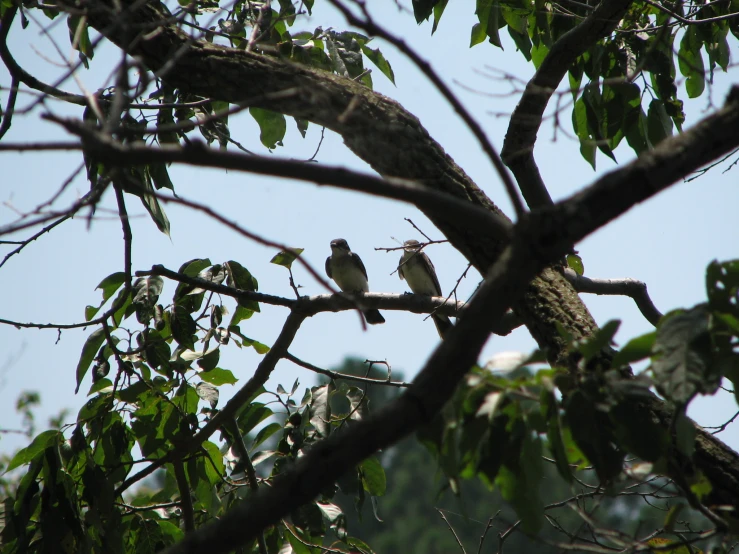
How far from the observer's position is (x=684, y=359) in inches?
61.6

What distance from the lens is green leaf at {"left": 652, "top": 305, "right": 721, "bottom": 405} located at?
1.55m

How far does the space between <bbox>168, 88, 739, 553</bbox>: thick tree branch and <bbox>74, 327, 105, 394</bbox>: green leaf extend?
2.14 m

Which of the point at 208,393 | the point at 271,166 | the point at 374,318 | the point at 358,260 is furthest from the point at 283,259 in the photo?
the point at 358,260

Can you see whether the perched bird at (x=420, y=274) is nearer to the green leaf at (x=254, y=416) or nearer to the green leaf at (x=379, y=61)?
the green leaf at (x=379, y=61)

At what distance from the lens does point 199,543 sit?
1.61m

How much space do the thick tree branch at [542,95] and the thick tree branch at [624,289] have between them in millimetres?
523

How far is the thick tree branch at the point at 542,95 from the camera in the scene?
3.42m

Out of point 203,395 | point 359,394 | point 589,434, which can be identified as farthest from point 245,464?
point 589,434

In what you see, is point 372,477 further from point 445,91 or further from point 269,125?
point 445,91

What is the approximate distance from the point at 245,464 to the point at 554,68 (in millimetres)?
2661

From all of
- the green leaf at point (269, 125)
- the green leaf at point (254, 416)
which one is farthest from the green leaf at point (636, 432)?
the green leaf at point (269, 125)

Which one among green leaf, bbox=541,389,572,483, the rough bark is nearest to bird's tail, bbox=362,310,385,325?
the rough bark

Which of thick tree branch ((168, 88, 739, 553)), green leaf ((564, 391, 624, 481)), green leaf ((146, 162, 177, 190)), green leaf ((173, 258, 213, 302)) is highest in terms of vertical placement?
green leaf ((146, 162, 177, 190))

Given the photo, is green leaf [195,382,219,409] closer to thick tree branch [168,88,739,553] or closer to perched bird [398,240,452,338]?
thick tree branch [168,88,739,553]
